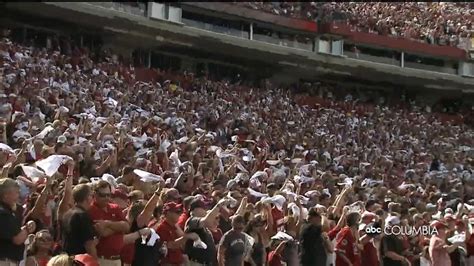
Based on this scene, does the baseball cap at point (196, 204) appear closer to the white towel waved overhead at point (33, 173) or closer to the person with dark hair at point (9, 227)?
the white towel waved overhead at point (33, 173)

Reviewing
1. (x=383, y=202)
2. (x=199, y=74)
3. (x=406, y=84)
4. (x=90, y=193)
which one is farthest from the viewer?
(x=406, y=84)

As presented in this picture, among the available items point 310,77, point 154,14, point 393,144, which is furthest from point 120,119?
point 310,77

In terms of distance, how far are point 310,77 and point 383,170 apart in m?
18.5

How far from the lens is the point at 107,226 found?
22.5 ft

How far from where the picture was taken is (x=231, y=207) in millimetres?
9023

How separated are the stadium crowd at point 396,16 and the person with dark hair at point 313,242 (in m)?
27.5

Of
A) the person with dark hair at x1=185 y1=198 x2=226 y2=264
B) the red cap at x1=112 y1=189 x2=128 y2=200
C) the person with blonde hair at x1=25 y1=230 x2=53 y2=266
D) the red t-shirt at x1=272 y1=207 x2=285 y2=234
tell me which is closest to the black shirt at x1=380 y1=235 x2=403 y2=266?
the red t-shirt at x1=272 y1=207 x2=285 y2=234

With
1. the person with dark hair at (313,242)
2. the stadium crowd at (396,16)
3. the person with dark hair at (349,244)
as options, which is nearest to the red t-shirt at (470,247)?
the person with dark hair at (349,244)

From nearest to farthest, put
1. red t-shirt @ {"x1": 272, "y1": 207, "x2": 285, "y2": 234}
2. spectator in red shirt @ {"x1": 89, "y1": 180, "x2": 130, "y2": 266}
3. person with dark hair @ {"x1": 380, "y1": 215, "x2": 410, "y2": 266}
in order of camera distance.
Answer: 1. spectator in red shirt @ {"x1": 89, "y1": 180, "x2": 130, "y2": 266}
2. person with dark hair @ {"x1": 380, "y1": 215, "x2": 410, "y2": 266}
3. red t-shirt @ {"x1": 272, "y1": 207, "x2": 285, "y2": 234}

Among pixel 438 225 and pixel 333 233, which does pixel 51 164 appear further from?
pixel 438 225

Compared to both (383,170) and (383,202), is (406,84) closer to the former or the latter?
(383,170)

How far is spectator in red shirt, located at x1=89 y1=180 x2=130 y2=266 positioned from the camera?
686 centimetres

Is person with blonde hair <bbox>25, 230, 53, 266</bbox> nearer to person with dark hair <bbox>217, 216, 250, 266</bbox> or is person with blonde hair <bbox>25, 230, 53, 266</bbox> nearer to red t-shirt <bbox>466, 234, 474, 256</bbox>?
person with dark hair <bbox>217, 216, 250, 266</bbox>

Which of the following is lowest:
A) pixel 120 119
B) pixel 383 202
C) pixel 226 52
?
pixel 383 202
